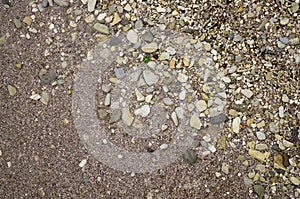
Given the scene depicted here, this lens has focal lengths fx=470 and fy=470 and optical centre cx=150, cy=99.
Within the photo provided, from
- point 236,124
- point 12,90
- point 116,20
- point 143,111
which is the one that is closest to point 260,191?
point 236,124

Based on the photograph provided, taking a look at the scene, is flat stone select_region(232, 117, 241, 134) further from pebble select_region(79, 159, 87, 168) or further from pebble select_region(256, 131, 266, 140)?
pebble select_region(79, 159, 87, 168)

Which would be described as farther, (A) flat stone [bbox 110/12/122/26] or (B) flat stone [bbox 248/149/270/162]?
(A) flat stone [bbox 110/12/122/26]

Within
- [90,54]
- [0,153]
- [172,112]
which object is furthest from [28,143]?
[172,112]

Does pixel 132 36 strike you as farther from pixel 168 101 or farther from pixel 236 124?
pixel 236 124

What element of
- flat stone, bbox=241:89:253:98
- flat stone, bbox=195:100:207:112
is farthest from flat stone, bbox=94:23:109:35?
flat stone, bbox=241:89:253:98

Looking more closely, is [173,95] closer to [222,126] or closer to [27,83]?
[222,126]

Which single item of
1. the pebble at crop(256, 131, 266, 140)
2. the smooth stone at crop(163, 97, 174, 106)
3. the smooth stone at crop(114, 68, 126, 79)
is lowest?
the pebble at crop(256, 131, 266, 140)

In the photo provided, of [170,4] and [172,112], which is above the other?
[170,4]

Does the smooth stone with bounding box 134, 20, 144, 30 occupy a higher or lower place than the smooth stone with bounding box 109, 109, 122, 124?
higher
